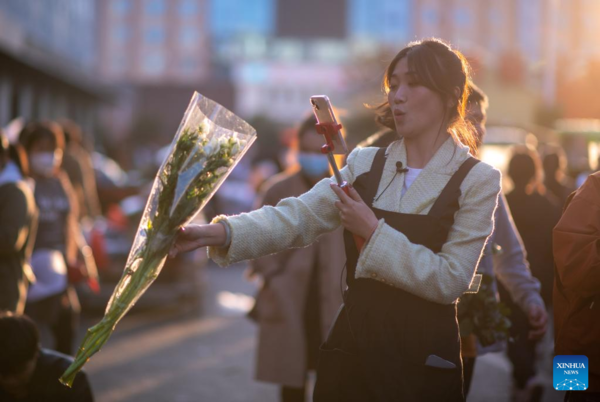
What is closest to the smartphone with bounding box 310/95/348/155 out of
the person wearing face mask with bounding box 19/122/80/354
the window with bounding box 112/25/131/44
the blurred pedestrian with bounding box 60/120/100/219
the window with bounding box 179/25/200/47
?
the person wearing face mask with bounding box 19/122/80/354

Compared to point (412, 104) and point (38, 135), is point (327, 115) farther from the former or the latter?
point (38, 135)

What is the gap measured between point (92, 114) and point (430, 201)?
49407 mm

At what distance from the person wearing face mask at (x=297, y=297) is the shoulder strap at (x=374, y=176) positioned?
2662 millimetres

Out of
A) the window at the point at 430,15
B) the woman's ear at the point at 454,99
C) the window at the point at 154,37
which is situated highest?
the woman's ear at the point at 454,99

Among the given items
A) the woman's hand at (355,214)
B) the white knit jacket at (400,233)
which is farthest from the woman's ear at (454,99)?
the woman's hand at (355,214)

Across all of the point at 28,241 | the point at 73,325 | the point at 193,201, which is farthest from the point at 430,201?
the point at 73,325

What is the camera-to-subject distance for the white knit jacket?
3199 mm

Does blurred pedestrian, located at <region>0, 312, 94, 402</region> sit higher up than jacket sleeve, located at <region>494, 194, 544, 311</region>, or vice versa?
jacket sleeve, located at <region>494, 194, 544, 311</region>

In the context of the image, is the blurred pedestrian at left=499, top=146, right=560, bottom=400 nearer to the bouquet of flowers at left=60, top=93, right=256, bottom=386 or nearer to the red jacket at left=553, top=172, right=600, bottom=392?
the red jacket at left=553, top=172, right=600, bottom=392

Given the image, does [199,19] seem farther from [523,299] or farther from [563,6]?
[523,299]

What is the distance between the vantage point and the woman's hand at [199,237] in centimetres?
328

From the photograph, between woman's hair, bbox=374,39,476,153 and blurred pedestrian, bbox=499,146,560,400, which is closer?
woman's hair, bbox=374,39,476,153

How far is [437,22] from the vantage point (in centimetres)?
11350

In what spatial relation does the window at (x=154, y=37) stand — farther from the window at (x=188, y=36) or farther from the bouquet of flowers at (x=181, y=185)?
the bouquet of flowers at (x=181, y=185)
